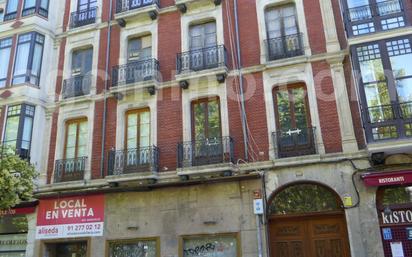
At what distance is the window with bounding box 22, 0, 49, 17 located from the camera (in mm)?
16656

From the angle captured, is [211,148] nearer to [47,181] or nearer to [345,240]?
[345,240]

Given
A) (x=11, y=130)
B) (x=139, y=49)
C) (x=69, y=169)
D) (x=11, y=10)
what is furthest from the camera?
(x=11, y=10)

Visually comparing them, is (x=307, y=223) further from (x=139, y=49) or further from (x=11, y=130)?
(x=11, y=130)

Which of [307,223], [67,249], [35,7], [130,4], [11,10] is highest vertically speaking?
[11,10]

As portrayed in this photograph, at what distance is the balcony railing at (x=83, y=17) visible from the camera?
16734 millimetres

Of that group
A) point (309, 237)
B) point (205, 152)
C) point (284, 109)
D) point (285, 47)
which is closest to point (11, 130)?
point (205, 152)

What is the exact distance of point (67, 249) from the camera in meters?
14.3

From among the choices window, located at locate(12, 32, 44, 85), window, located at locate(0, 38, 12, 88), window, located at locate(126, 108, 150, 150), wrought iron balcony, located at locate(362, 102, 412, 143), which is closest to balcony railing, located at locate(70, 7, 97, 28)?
window, located at locate(12, 32, 44, 85)

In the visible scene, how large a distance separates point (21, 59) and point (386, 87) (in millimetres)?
13471

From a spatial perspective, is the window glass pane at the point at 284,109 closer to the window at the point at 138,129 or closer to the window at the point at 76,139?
the window at the point at 138,129

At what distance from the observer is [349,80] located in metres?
12.5

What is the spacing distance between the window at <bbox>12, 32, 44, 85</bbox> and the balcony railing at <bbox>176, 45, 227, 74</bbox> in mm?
5935

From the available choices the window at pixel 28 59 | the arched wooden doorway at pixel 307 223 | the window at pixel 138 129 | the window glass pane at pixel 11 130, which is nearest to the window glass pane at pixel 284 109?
the arched wooden doorway at pixel 307 223

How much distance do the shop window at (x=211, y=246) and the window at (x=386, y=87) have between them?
5099mm
